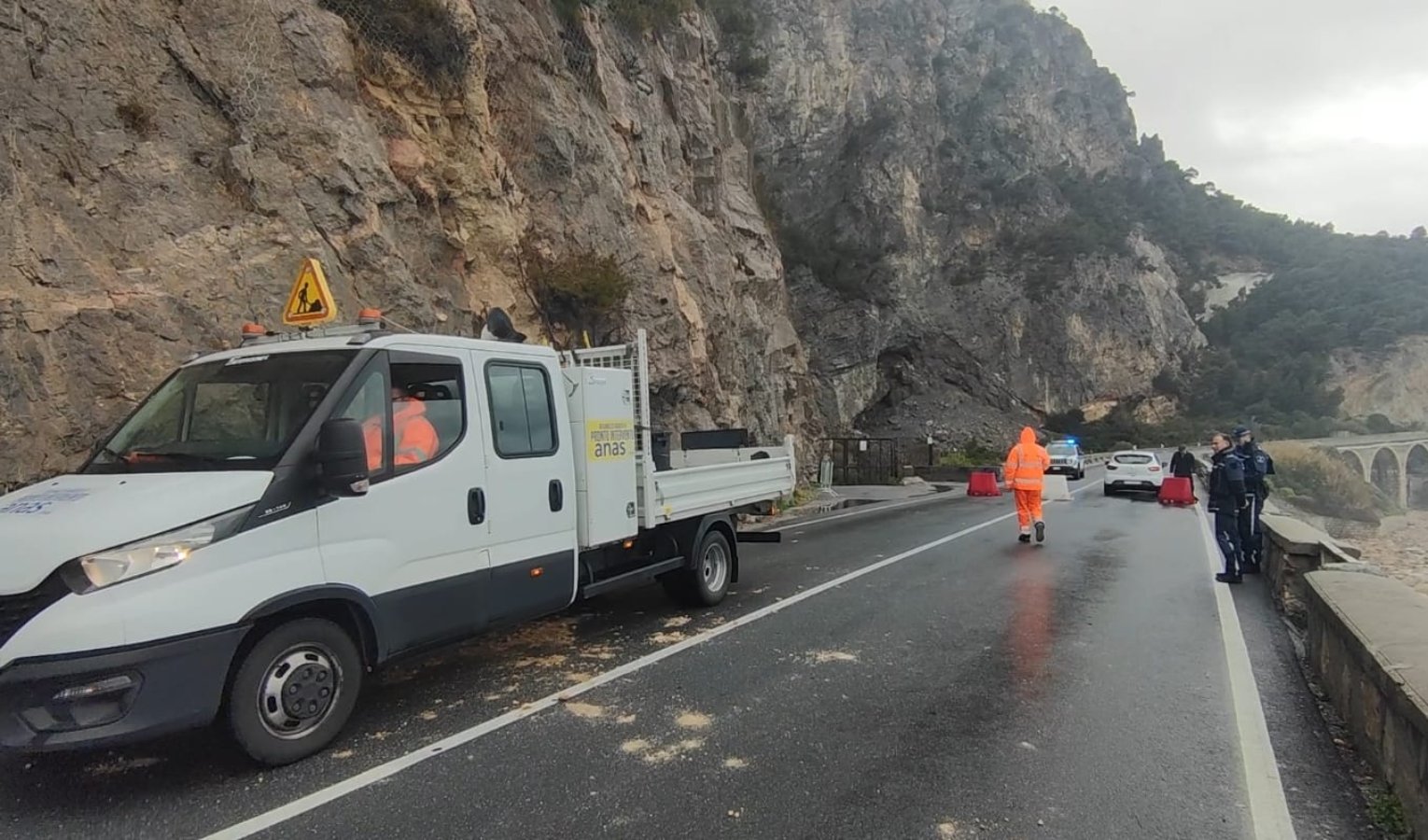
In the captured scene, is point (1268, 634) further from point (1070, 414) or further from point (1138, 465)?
point (1070, 414)

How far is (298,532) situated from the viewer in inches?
150

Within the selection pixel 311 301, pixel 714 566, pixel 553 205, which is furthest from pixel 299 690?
pixel 553 205

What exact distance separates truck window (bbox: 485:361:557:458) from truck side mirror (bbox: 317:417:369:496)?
110 centimetres

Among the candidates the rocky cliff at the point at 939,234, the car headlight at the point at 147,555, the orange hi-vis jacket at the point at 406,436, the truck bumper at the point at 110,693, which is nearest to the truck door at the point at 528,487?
the orange hi-vis jacket at the point at 406,436

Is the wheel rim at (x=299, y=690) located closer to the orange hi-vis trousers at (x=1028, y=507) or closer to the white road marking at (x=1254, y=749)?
the white road marking at (x=1254, y=749)

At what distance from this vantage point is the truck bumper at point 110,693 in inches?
124

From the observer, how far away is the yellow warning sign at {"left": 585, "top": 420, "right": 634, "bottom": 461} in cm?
571

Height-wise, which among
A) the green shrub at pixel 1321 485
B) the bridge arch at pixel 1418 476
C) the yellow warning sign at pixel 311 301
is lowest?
the bridge arch at pixel 1418 476

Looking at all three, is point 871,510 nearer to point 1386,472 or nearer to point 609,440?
point 609,440

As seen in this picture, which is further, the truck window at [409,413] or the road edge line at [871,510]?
the road edge line at [871,510]

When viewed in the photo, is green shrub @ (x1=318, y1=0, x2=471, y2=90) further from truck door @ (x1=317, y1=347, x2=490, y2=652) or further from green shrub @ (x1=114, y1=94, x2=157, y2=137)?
truck door @ (x1=317, y1=347, x2=490, y2=652)

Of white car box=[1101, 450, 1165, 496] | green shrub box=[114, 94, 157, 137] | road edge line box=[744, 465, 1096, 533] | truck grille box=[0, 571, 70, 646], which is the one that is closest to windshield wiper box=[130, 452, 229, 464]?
truck grille box=[0, 571, 70, 646]

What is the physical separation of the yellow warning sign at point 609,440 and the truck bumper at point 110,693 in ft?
8.69

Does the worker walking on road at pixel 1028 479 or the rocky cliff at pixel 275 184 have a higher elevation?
the rocky cliff at pixel 275 184
